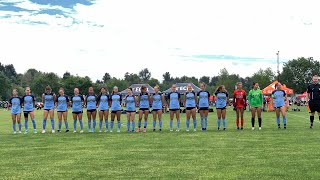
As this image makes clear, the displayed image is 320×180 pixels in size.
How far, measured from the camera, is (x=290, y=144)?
13023 millimetres

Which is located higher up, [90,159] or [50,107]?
[50,107]

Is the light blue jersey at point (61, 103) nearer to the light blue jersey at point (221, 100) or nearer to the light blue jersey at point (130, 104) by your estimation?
the light blue jersey at point (130, 104)

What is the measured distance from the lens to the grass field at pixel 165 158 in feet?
28.2

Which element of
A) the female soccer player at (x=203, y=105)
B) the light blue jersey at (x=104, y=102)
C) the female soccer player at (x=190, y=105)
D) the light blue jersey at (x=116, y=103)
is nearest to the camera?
the female soccer player at (x=190, y=105)

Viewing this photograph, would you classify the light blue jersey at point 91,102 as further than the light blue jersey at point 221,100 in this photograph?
Yes

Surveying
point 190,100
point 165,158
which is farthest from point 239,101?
point 165,158

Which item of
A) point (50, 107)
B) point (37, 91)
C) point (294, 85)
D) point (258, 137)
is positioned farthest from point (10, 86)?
point (258, 137)

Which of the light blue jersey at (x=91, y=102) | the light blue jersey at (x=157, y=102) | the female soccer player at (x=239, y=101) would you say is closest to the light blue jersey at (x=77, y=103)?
the light blue jersey at (x=91, y=102)

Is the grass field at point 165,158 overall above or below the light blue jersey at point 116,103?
below

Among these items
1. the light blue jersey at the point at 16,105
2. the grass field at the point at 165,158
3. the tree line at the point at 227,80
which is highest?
the tree line at the point at 227,80

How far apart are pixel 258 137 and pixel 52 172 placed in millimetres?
8670

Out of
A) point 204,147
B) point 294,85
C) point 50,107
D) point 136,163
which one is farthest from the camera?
point 294,85

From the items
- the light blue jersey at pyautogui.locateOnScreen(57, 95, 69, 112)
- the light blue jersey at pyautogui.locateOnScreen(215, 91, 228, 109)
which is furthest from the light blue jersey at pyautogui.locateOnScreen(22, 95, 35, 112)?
the light blue jersey at pyautogui.locateOnScreen(215, 91, 228, 109)

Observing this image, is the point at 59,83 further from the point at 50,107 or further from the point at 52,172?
the point at 52,172
